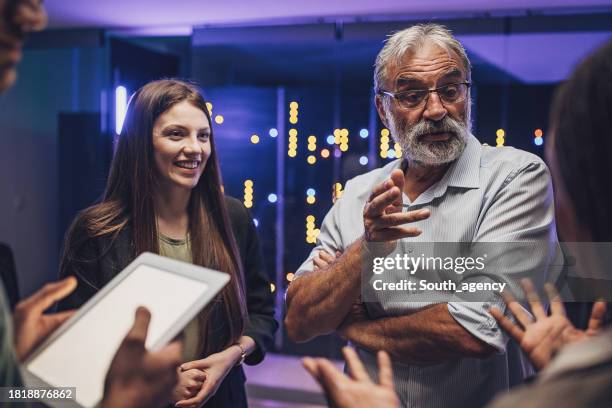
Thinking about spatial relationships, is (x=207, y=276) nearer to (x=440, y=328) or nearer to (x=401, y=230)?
(x=401, y=230)

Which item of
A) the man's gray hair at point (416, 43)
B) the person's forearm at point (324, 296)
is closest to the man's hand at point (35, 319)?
the person's forearm at point (324, 296)

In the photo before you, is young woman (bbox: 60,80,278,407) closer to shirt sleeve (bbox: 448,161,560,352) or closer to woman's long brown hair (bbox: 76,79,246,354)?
woman's long brown hair (bbox: 76,79,246,354)

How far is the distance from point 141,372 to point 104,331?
12cm

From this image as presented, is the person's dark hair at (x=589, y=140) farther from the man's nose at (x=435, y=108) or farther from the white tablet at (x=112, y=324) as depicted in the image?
the man's nose at (x=435, y=108)

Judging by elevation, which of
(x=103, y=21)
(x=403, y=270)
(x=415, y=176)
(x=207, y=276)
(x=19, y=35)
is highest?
(x=103, y=21)

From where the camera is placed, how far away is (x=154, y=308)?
83 centimetres

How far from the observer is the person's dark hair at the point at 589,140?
2.32ft

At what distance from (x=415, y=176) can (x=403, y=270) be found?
302 millimetres

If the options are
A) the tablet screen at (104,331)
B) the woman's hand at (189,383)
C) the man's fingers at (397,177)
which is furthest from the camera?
the woman's hand at (189,383)

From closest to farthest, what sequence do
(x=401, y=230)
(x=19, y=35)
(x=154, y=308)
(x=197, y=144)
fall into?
(x=19, y=35) → (x=154, y=308) → (x=401, y=230) → (x=197, y=144)

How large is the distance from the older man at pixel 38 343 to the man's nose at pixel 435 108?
3.20 ft

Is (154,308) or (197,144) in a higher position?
(197,144)

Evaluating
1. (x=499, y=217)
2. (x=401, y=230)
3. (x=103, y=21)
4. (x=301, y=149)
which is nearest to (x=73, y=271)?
(x=401, y=230)

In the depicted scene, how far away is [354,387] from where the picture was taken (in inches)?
32.6
